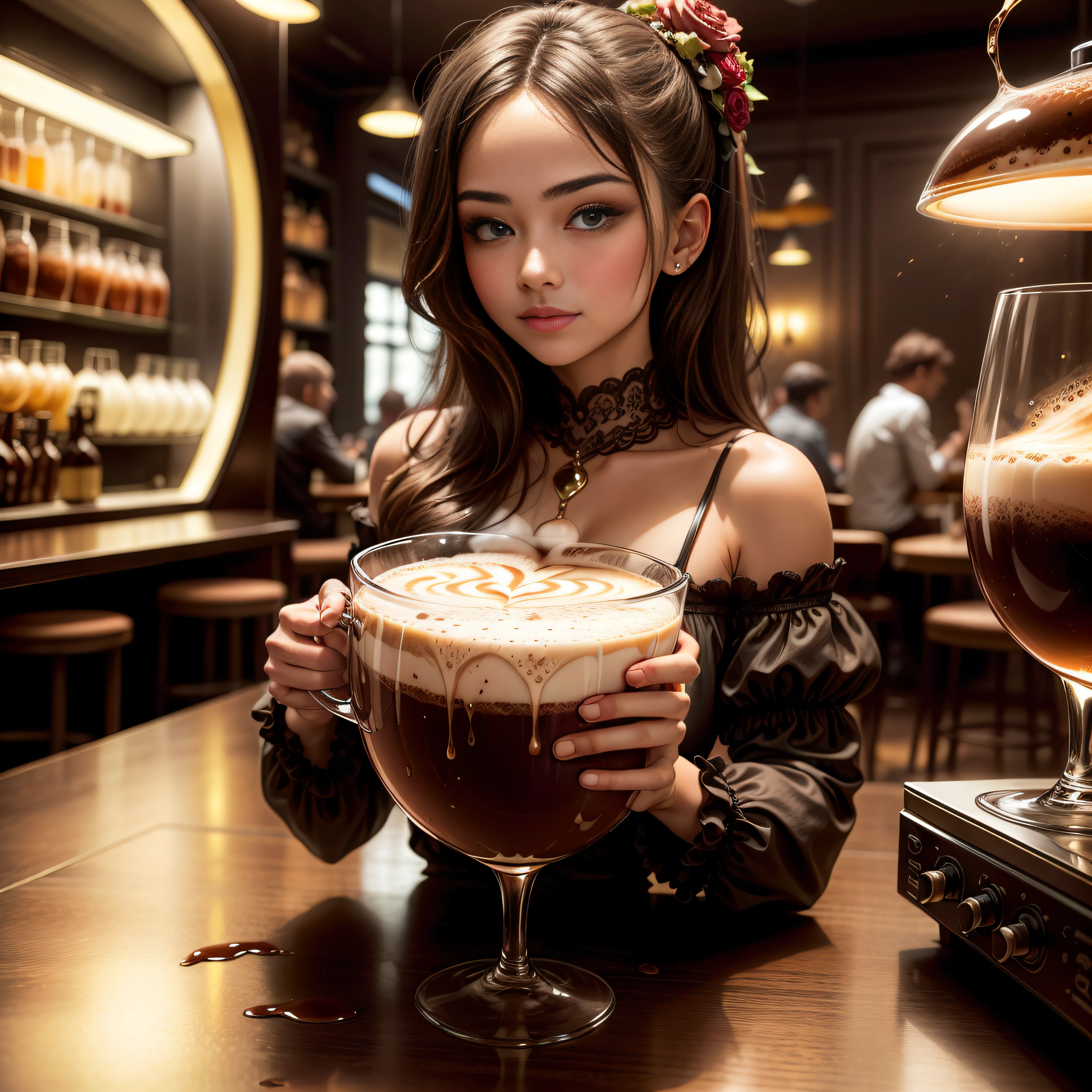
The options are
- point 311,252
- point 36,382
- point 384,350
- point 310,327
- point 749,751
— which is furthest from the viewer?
point 384,350

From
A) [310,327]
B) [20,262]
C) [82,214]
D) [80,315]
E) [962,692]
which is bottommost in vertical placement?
[962,692]

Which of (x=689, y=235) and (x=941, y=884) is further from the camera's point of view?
(x=689, y=235)

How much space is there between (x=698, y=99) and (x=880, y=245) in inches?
323

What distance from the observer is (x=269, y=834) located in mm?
1099

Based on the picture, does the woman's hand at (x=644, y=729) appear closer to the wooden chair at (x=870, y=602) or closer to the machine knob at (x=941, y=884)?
the machine knob at (x=941, y=884)

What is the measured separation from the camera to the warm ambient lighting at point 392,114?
229 inches

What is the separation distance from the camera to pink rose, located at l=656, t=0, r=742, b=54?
3.70ft

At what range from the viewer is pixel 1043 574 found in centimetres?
70

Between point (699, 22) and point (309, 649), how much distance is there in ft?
2.69

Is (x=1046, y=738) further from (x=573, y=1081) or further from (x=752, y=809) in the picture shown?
(x=573, y=1081)

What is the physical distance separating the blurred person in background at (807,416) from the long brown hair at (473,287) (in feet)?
13.3

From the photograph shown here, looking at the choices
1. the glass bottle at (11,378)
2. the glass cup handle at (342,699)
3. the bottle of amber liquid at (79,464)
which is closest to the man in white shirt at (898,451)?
the bottle of amber liquid at (79,464)

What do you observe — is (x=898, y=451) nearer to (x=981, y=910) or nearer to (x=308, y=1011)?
(x=981, y=910)

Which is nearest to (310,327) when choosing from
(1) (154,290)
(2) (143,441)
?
(1) (154,290)
